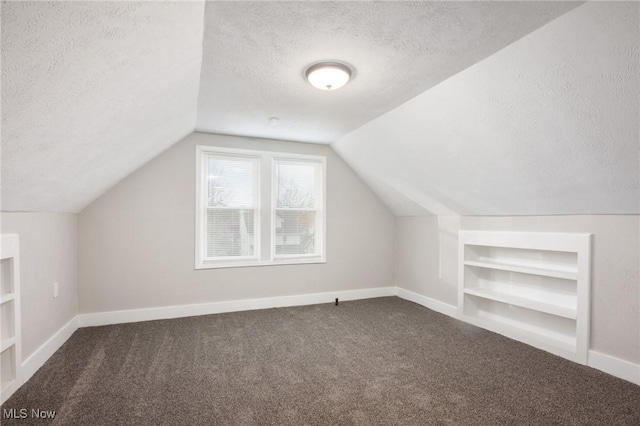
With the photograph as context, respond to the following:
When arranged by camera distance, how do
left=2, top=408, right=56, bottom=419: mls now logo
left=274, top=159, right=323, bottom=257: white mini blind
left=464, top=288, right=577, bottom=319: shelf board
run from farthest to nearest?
left=274, top=159, right=323, bottom=257: white mini blind, left=464, top=288, right=577, bottom=319: shelf board, left=2, top=408, right=56, bottom=419: mls now logo

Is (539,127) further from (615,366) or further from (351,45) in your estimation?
(615,366)

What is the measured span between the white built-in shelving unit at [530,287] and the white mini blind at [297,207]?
2.03 metres

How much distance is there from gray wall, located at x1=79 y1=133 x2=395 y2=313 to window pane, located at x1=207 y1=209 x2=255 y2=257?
23 cm

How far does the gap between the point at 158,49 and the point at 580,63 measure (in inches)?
92.4

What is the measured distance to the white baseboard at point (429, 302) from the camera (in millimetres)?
4287

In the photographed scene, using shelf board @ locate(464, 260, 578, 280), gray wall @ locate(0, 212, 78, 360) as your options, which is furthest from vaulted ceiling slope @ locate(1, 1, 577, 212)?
shelf board @ locate(464, 260, 578, 280)

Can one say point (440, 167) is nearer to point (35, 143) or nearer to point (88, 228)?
point (35, 143)

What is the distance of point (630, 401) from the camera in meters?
2.28

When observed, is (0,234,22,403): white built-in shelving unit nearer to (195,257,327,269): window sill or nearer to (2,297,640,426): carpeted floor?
(2,297,640,426): carpeted floor

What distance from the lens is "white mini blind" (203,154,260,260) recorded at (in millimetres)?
4418

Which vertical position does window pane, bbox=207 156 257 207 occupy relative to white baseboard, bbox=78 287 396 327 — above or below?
above

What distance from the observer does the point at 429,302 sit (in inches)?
184

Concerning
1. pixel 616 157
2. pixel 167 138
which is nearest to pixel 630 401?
pixel 616 157

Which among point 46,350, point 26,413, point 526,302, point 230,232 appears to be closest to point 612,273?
point 526,302
